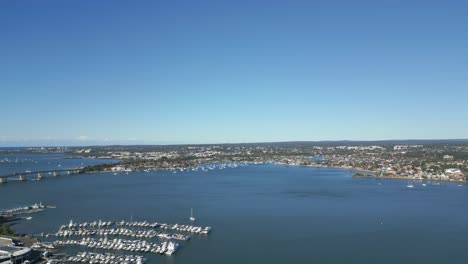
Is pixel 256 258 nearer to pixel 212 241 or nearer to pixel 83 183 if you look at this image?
pixel 212 241

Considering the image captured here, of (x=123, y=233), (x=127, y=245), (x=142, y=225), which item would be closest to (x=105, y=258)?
(x=127, y=245)

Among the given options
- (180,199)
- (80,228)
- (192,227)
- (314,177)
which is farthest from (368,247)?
(314,177)

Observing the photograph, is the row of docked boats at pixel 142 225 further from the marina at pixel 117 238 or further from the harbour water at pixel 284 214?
the harbour water at pixel 284 214

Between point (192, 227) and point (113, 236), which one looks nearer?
point (113, 236)

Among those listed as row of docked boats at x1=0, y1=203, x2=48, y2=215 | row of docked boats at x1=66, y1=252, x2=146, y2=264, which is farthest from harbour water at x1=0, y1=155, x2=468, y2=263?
row of docked boats at x1=0, y1=203, x2=48, y2=215

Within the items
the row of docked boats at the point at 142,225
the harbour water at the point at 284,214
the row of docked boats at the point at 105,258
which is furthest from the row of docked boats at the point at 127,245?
the row of docked boats at the point at 142,225

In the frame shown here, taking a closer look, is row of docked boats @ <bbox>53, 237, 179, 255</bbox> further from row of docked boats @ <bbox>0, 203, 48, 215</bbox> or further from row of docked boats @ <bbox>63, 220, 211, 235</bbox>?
row of docked boats @ <bbox>0, 203, 48, 215</bbox>
